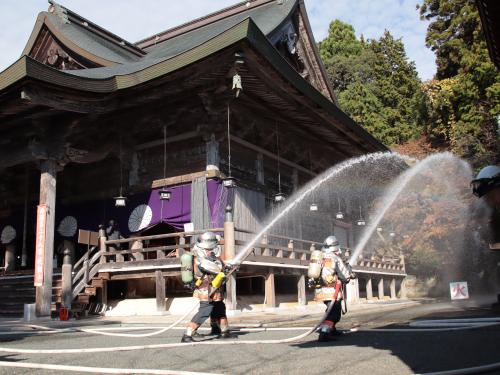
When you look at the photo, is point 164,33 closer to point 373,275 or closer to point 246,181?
point 246,181

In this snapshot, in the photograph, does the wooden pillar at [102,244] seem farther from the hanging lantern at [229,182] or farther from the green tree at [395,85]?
the green tree at [395,85]

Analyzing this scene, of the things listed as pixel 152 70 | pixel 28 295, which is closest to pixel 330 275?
pixel 152 70

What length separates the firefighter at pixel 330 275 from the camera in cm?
680

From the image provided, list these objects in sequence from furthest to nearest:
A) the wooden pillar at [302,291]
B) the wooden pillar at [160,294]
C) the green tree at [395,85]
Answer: the green tree at [395,85], the wooden pillar at [302,291], the wooden pillar at [160,294]

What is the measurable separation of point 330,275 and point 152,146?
10689 millimetres

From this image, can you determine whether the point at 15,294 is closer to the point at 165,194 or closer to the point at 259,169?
the point at 165,194

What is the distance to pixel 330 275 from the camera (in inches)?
273

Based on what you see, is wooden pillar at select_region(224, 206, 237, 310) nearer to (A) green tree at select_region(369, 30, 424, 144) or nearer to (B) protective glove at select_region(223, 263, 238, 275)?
(B) protective glove at select_region(223, 263, 238, 275)

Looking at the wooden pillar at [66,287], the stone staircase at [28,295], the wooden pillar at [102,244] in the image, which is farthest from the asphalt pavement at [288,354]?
the wooden pillar at [102,244]

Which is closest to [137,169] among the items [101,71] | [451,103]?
[101,71]

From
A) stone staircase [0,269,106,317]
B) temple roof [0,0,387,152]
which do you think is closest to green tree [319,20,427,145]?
temple roof [0,0,387,152]

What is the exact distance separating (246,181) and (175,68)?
5.25 m

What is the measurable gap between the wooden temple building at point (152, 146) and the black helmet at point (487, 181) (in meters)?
6.00

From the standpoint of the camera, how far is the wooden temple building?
12.3 metres
